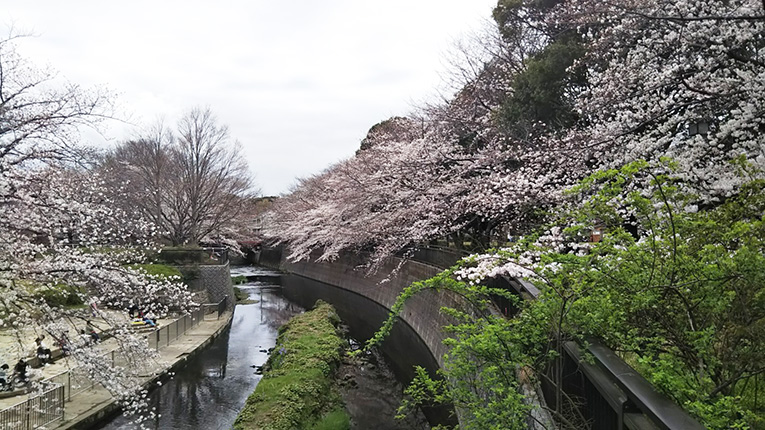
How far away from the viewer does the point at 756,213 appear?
147 inches

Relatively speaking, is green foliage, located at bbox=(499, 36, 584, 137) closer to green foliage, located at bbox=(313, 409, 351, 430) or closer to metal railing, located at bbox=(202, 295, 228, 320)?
green foliage, located at bbox=(313, 409, 351, 430)

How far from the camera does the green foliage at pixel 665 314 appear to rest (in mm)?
2916

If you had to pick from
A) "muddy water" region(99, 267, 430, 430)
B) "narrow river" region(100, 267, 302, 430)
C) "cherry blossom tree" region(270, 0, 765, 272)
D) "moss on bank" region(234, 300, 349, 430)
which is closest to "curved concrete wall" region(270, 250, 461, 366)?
"muddy water" region(99, 267, 430, 430)

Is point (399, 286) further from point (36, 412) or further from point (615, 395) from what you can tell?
point (615, 395)

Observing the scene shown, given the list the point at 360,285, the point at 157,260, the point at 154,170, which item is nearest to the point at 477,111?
the point at 360,285

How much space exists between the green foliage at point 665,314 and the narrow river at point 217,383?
10683mm

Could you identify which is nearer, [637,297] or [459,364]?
[637,297]

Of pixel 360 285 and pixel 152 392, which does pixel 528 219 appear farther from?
pixel 360 285

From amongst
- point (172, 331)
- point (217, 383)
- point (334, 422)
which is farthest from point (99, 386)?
point (334, 422)

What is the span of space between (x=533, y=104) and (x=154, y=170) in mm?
26054

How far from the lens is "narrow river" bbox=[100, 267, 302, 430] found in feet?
42.7

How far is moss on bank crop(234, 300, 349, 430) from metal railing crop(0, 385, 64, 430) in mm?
4168

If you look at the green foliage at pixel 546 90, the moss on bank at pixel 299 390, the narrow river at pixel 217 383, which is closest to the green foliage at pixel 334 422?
the moss on bank at pixel 299 390

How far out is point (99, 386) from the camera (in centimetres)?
1394
